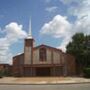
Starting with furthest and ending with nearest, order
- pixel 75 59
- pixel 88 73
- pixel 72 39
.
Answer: pixel 72 39 < pixel 75 59 < pixel 88 73

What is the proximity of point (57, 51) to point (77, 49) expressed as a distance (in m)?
8.38

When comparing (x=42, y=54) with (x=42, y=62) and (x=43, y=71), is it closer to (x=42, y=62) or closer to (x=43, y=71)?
(x=42, y=62)

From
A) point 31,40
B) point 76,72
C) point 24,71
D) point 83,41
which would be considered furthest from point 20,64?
point 83,41

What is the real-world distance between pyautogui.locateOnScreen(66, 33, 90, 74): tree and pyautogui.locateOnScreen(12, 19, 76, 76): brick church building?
12.8 ft

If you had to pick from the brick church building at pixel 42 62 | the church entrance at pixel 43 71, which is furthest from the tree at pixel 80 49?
the church entrance at pixel 43 71

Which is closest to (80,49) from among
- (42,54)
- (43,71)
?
(42,54)

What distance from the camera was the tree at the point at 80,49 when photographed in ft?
200

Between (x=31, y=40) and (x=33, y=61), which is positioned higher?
(x=31, y=40)

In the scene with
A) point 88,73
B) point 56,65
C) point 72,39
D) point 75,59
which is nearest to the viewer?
point 88,73

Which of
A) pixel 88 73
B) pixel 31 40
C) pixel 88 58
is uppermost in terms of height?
pixel 31 40

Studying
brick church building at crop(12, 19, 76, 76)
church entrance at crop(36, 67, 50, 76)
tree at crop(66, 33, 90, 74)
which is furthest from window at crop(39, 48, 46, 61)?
tree at crop(66, 33, 90, 74)

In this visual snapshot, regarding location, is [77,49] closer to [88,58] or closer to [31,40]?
[88,58]

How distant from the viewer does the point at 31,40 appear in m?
59.3

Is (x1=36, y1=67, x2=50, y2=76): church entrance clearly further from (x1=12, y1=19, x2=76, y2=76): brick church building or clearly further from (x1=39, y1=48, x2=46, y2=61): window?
(x1=39, y1=48, x2=46, y2=61): window
